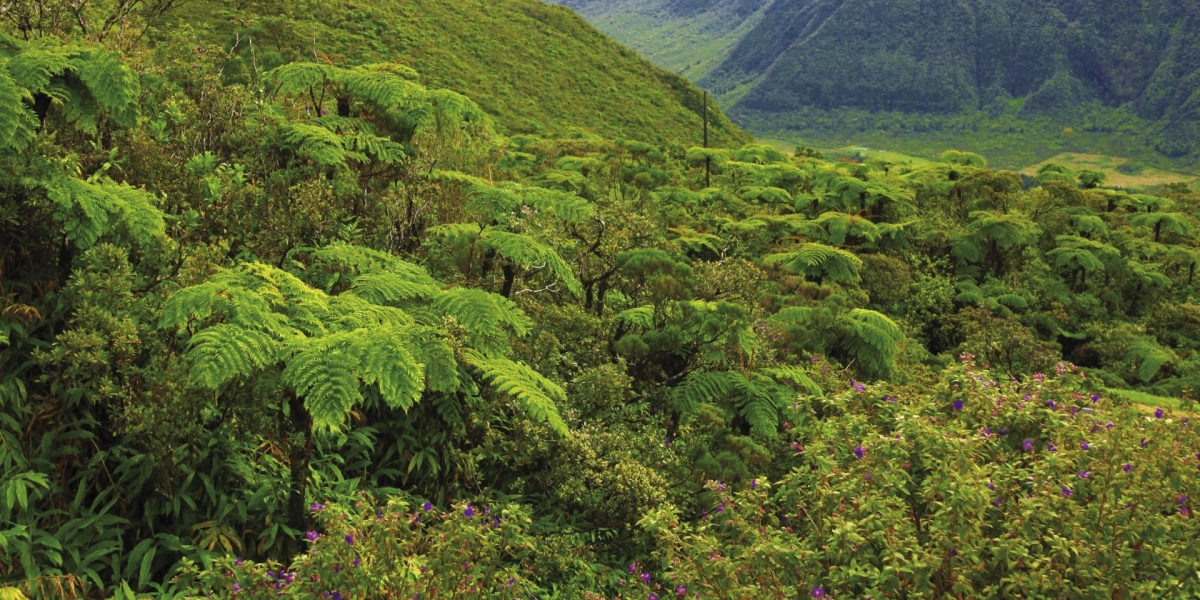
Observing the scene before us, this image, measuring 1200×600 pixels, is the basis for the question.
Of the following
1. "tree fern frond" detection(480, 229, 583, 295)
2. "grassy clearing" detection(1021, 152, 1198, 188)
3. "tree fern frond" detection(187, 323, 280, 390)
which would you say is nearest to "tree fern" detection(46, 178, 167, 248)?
"tree fern frond" detection(187, 323, 280, 390)

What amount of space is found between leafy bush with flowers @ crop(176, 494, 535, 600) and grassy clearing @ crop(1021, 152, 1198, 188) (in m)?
122

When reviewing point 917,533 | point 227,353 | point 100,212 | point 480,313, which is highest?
point 100,212

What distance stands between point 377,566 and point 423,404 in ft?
A: 6.33

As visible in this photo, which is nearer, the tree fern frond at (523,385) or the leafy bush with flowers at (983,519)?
the leafy bush with flowers at (983,519)

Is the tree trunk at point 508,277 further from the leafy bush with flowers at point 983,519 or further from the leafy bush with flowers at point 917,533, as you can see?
the leafy bush with flowers at point 983,519

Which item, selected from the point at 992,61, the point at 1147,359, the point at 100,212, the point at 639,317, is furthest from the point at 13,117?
the point at 992,61

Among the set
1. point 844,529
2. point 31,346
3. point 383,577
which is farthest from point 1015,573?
point 31,346

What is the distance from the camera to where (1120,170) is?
121 m

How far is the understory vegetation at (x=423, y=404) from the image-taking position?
3.40 meters

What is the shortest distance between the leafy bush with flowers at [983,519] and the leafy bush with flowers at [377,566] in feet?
2.96

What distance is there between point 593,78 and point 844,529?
41.1 m

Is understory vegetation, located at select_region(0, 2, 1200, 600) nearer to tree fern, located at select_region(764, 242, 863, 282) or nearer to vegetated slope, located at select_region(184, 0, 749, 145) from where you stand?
tree fern, located at select_region(764, 242, 863, 282)

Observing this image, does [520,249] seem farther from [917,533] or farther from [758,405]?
[917,533]

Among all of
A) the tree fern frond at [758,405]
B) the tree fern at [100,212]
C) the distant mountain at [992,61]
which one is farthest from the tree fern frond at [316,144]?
the distant mountain at [992,61]
